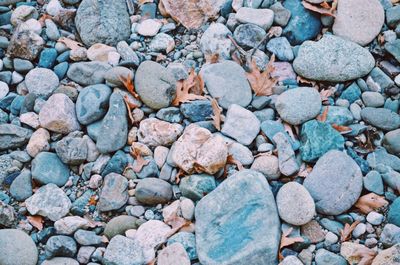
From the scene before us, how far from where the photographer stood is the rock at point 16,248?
7.06 ft

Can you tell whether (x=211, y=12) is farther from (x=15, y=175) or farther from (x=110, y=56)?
(x=15, y=175)

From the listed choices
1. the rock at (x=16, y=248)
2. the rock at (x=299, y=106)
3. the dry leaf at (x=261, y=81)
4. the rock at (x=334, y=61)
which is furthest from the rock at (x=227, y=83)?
the rock at (x=16, y=248)

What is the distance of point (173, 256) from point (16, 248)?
634 millimetres

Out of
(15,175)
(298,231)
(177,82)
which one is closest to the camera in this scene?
(298,231)

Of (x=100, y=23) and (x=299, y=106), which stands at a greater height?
(x=100, y=23)

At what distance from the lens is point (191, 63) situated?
2.67 metres

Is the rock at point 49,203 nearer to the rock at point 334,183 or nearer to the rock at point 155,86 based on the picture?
the rock at point 155,86

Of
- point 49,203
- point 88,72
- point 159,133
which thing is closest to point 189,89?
point 159,133

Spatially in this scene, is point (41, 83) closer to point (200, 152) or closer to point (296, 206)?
point (200, 152)

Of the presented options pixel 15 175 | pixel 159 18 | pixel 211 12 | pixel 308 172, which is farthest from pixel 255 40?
pixel 15 175

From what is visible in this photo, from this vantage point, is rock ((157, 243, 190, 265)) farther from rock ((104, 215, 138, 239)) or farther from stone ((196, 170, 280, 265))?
rock ((104, 215, 138, 239))

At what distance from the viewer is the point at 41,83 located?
8.53 ft

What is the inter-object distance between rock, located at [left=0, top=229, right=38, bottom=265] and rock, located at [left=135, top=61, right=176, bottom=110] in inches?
31.4

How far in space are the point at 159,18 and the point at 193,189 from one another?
1.05 meters
